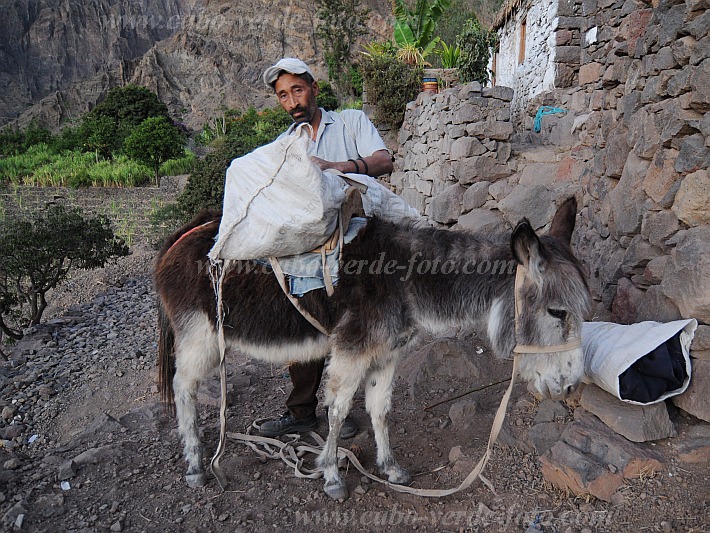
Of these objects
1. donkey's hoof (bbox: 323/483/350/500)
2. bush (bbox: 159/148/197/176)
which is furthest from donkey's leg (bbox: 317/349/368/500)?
bush (bbox: 159/148/197/176)

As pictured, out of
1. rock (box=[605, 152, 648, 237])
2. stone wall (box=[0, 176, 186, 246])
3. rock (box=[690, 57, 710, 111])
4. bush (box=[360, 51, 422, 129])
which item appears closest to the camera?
rock (box=[690, 57, 710, 111])

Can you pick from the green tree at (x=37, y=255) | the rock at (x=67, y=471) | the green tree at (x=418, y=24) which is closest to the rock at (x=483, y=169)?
the rock at (x=67, y=471)

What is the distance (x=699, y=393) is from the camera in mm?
2422

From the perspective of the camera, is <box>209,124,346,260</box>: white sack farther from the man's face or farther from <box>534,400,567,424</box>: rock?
<box>534,400,567,424</box>: rock

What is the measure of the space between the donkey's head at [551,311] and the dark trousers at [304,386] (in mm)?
1474

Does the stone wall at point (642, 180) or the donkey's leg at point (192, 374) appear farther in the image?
the donkey's leg at point (192, 374)

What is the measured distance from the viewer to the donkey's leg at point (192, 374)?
292 cm

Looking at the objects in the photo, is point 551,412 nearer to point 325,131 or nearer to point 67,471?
point 325,131

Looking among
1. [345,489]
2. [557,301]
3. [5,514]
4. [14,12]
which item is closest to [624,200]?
[557,301]

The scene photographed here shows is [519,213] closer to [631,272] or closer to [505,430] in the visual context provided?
[631,272]

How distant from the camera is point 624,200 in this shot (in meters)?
3.23

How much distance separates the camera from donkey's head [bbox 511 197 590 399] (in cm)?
226

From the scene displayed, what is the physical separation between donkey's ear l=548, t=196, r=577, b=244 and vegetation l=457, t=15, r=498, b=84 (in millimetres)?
9231

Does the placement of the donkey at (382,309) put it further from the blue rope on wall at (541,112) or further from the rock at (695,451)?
the blue rope on wall at (541,112)
